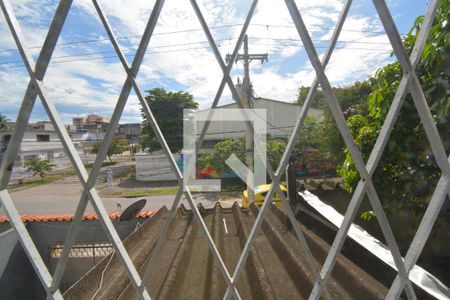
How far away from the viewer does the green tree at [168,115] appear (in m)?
15.8

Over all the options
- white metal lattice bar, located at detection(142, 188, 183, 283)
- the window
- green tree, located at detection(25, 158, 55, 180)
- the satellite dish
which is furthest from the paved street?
white metal lattice bar, located at detection(142, 188, 183, 283)

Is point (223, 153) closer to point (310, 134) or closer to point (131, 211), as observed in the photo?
point (310, 134)

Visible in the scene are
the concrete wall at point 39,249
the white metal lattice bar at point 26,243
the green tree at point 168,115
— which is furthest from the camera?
the green tree at point 168,115

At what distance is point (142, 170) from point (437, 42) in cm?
1803

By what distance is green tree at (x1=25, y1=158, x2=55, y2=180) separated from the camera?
18484mm

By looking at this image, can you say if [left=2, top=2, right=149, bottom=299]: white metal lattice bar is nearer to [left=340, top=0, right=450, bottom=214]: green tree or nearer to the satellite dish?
[left=340, top=0, right=450, bottom=214]: green tree

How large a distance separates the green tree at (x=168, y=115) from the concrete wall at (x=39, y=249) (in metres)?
10.2

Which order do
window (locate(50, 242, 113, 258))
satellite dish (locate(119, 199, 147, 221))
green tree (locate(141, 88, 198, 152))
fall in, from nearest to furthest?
1. satellite dish (locate(119, 199, 147, 221))
2. window (locate(50, 242, 113, 258))
3. green tree (locate(141, 88, 198, 152))

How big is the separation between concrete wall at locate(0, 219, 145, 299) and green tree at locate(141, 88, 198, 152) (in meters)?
Result: 10.2

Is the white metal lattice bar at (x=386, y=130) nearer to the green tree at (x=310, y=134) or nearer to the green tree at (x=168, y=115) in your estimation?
the green tree at (x=168, y=115)

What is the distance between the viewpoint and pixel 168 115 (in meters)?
17.4

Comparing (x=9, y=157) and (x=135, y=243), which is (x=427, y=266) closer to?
(x=135, y=243)

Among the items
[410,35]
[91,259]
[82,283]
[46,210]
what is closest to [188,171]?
[82,283]

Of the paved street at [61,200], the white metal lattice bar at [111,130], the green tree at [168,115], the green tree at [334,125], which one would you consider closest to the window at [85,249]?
the white metal lattice bar at [111,130]
